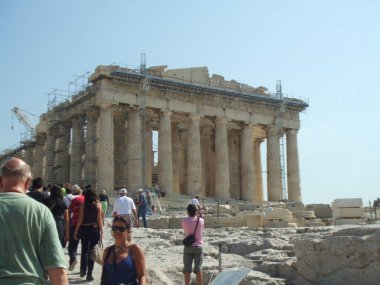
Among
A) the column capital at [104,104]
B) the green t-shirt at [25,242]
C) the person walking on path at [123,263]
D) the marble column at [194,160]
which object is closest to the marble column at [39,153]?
the column capital at [104,104]

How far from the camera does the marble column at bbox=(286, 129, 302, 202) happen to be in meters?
46.7

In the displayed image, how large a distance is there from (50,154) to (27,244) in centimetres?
4160

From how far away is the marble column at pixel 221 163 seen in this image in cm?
4294

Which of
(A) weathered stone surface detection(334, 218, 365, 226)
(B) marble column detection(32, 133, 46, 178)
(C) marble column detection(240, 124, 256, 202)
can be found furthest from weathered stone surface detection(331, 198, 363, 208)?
(B) marble column detection(32, 133, 46, 178)

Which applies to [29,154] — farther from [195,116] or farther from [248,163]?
[248,163]

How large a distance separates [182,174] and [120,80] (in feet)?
38.4

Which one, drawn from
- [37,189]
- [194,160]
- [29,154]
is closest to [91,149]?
[194,160]

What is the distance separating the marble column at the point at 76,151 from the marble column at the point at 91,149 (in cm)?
171

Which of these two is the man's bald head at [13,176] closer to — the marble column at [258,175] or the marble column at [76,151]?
the marble column at [76,151]

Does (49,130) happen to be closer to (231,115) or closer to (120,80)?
(120,80)

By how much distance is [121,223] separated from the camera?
544 centimetres

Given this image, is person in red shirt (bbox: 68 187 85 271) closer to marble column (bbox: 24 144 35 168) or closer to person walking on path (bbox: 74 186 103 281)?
person walking on path (bbox: 74 186 103 281)

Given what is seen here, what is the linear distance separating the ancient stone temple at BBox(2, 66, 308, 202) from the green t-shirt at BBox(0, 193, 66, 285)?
34013mm

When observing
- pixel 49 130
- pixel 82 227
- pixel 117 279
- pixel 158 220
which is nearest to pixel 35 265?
pixel 117 279
